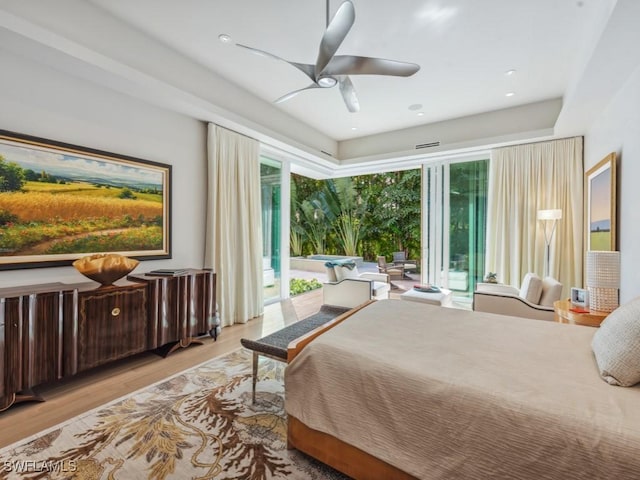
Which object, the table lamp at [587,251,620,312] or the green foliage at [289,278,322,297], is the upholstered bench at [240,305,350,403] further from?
the green foliage at [289,278,322,297]

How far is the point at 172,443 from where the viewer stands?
178cm

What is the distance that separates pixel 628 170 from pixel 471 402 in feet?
8.72

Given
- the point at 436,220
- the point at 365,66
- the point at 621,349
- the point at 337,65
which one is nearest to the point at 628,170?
the point at 621,349

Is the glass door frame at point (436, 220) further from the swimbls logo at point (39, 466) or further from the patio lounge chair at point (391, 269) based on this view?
the swimbls logo at point (39, 466)

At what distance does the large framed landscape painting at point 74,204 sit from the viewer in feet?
7.62

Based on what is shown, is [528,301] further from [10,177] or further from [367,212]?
[367,212]

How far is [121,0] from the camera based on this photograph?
7.62ft

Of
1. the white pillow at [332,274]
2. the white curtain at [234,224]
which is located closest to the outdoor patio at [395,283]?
the white pillow at [332,274]

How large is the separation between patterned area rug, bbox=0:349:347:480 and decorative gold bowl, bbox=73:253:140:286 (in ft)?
3.22

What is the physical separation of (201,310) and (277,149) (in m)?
2.77

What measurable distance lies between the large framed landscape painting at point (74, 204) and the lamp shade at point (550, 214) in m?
4.68

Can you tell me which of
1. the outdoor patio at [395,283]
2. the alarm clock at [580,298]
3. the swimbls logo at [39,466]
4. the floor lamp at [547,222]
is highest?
the floor lamp at [547,222]

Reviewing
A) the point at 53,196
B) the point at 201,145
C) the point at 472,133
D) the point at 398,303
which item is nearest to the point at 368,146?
the point at 472,133

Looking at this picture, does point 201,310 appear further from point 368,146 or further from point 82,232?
point 368,146
